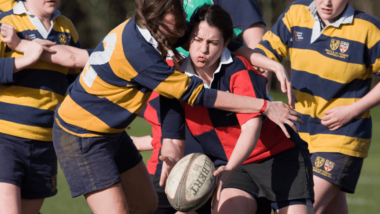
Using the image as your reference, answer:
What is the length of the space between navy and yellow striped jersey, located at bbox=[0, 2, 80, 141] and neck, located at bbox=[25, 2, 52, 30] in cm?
3

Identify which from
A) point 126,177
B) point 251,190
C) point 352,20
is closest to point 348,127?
point 352,20

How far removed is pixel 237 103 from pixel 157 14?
0.61 m

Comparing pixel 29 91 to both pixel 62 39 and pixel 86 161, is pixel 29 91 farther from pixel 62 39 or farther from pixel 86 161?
pixel 86 161

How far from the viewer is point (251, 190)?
2.72 meters

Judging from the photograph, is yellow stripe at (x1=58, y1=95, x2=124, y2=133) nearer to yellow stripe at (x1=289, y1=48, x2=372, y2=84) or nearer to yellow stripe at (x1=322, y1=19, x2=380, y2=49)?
yellow stripe at (x1=289, y1=48, x2=372, y2=84)

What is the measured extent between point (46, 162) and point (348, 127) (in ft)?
6.71

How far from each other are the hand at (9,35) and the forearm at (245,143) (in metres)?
1.52

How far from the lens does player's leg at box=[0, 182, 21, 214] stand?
287 cm

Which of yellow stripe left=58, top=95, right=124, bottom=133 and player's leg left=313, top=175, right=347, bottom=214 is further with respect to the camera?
player's leg left=313, top=175, right=347, bottom=214

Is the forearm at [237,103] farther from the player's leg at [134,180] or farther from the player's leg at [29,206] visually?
the player's leg at [29,206]

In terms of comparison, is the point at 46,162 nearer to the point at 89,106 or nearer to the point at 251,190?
the point at 89,106

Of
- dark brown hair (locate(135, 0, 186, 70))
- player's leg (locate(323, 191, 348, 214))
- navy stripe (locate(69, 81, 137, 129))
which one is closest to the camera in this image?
dark brown hair (locate(135, 0, 186, 70))

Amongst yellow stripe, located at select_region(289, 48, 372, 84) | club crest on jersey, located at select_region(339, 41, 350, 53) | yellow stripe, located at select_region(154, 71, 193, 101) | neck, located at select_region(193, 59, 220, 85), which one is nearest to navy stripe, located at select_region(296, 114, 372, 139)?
yellow stripe, located at select_region(289, 48, 372, 84)

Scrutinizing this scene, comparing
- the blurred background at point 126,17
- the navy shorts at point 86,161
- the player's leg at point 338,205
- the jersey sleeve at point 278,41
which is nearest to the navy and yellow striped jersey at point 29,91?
the navy shorts at point 86,161
